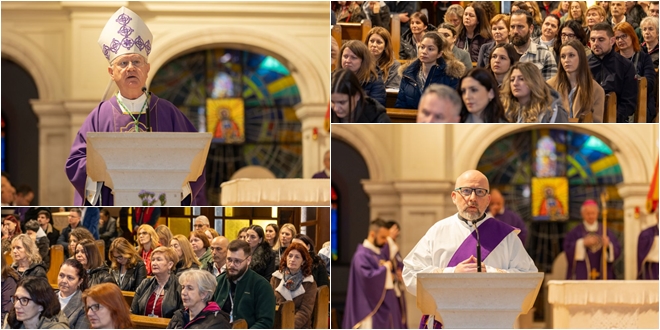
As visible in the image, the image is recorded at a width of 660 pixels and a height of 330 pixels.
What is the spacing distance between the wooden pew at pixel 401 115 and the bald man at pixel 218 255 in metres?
1.43

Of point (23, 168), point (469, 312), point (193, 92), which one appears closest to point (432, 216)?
point (193, 92)

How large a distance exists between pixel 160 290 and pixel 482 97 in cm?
238

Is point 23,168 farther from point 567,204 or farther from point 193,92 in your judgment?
point 567,204

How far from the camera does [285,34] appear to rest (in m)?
13.6

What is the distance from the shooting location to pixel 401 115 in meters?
8.66

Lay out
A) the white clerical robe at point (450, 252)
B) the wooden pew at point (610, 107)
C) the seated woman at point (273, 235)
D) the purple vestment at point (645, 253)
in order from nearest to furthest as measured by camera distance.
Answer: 1. the white clerical robe at point (450, 252)
2. the seated woman at point (273, 235)
3. the wooden pew at point (610, 107)
4. the purple vestment at point (645, 253)

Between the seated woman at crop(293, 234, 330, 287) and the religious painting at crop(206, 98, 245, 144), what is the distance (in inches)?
283

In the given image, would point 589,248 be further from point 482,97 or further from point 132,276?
point 132,276

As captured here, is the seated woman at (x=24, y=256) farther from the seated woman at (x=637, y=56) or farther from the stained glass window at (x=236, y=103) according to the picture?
the stained glass window at (x=236, y=103)

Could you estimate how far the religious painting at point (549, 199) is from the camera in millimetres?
16828

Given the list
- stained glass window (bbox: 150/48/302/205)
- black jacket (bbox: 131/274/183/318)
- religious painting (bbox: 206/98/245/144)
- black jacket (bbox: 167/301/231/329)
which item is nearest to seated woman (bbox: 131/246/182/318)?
black jacket (bbox: 131/274/183/318)

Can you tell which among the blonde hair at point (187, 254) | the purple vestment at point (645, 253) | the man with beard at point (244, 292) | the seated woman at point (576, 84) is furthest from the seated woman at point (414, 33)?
the purple vestment at point (645, 253)

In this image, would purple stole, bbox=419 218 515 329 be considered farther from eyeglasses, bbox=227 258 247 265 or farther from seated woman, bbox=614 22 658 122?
seated woman, bbox=614 22 658 122

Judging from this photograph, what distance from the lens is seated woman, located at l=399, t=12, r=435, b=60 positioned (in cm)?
884
